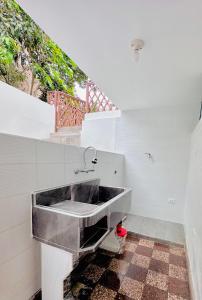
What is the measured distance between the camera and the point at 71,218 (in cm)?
94

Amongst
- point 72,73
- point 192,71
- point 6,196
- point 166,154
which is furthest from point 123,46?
point 72,73

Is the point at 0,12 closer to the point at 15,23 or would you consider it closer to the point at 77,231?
the point at 15,23

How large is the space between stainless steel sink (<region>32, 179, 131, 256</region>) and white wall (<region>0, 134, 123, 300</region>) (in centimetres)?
9

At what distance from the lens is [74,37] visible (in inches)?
49.0

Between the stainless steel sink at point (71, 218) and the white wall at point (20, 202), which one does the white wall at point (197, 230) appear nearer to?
the stainless steel sink at point (71, 218)

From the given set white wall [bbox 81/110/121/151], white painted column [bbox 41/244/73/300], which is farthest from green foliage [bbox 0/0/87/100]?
white painted column [bbox 41/244/73/300]

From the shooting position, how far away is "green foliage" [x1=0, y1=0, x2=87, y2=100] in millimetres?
3441

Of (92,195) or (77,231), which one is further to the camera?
(92,195)

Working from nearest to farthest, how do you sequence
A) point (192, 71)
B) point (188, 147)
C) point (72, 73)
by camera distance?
1. point (192, 71)
2. point (188, 147)
3. point (72, 73)

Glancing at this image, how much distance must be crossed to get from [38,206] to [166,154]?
2.39 m

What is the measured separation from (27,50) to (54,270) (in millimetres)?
4901

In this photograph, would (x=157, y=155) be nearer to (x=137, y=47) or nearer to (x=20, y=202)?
(x=137, y=47)

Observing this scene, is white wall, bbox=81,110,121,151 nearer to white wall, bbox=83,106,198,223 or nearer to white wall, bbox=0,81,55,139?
white wall, bbox=83,106,198,223

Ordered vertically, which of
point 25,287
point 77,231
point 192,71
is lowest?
point 25,287
